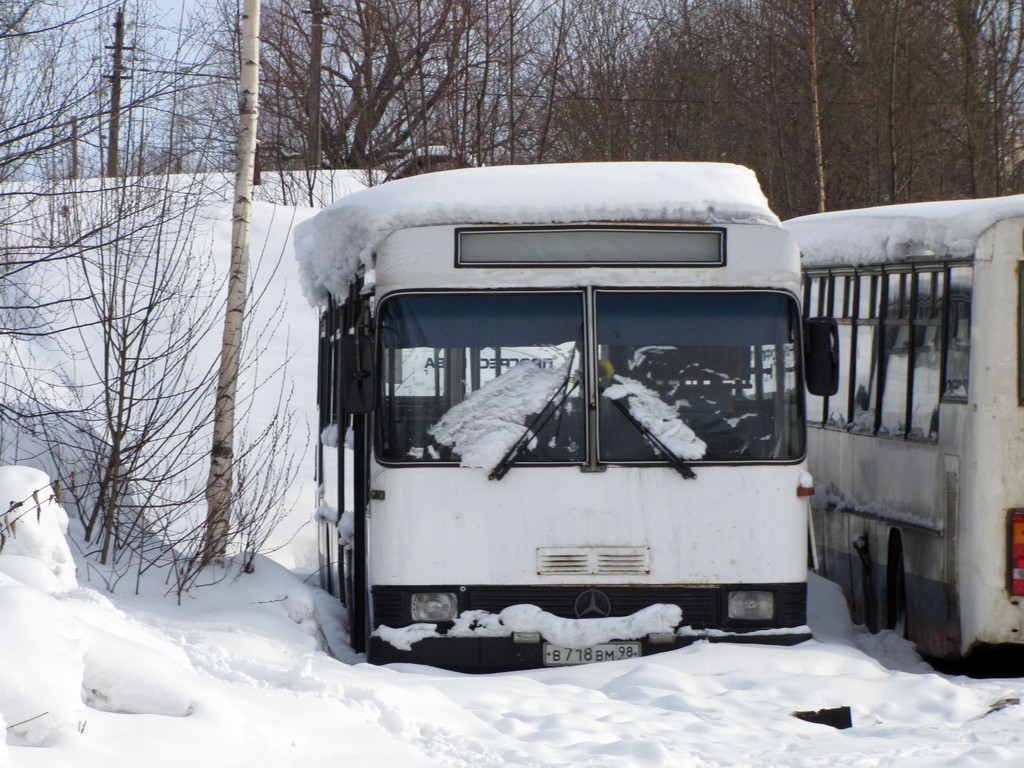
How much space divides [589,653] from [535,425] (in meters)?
1.23

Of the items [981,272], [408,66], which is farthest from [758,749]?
[408,66]

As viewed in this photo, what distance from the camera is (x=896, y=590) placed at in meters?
9.80

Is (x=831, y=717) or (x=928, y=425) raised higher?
(x=928, y=425)

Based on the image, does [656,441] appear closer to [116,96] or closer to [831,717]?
[831,717]

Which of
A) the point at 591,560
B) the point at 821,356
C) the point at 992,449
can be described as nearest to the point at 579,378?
the point at 591,560

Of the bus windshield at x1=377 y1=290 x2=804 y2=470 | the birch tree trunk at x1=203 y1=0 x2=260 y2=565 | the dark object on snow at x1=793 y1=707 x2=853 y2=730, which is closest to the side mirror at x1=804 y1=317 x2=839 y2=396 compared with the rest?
the bus windshield at x1=377 y1=290 x2=804 y2=470

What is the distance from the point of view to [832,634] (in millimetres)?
9688

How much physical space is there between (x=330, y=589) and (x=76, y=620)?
5.60 meters

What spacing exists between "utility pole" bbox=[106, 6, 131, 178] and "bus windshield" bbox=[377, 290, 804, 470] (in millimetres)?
4262

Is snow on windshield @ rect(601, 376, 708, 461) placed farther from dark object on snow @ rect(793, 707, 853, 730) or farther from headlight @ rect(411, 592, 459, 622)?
dark object on snow @ rect(793, 707, 853, 730)

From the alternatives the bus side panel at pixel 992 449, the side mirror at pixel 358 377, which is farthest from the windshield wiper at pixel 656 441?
the bus side panel at pixel 992 449

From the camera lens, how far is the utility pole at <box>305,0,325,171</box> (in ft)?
107

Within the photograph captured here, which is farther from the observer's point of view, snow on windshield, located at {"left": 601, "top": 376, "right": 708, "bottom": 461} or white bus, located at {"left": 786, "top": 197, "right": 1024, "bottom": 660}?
white bus, located at {"left": 786, "top": 197, "right": 1024, "bottom": 660}

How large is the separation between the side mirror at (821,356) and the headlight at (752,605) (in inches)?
44.0
